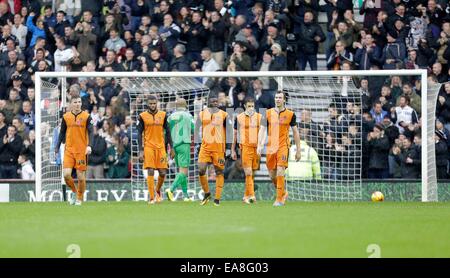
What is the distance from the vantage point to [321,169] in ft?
83.4

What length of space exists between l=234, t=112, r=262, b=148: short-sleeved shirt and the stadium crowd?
296 cm

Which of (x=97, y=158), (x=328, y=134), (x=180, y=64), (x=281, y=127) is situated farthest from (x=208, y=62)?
(x=281, y=127)

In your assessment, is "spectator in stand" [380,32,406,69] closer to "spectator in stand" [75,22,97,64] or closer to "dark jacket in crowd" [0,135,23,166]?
"spectator in stand" [75,22,97,64]

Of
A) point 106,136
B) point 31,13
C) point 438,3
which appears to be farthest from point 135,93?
point 438,3

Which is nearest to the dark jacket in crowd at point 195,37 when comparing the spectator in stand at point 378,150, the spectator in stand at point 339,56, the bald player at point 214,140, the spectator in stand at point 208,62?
the spectator in stand at point 208,62

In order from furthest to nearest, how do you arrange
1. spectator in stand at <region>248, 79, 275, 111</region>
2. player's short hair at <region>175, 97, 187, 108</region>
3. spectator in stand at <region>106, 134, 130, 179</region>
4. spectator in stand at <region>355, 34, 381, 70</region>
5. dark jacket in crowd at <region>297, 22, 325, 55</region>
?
dark jacket in crowd at <region>297, 22, 325, 55</region>
spectator in stand at <region>355, 34, 381, 70</region>
spectator in stand at <region>248, 79, 275, 111</region>
spectator in stand at <region>106, 134, 130, 179</region>
player's short hair at <region>175, 97, 187, 108</region>

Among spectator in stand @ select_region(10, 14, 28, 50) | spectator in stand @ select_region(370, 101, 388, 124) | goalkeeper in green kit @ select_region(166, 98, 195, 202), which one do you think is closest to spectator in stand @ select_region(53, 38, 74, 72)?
spectator in stand @ select_region(10, 14, 28, 50)

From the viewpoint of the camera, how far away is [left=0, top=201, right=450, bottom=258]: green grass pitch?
1312cm

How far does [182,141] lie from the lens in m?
24.1

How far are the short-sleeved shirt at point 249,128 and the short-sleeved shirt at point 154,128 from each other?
1471mm

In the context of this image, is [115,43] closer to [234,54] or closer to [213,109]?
[234,54]

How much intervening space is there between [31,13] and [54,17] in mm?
624
